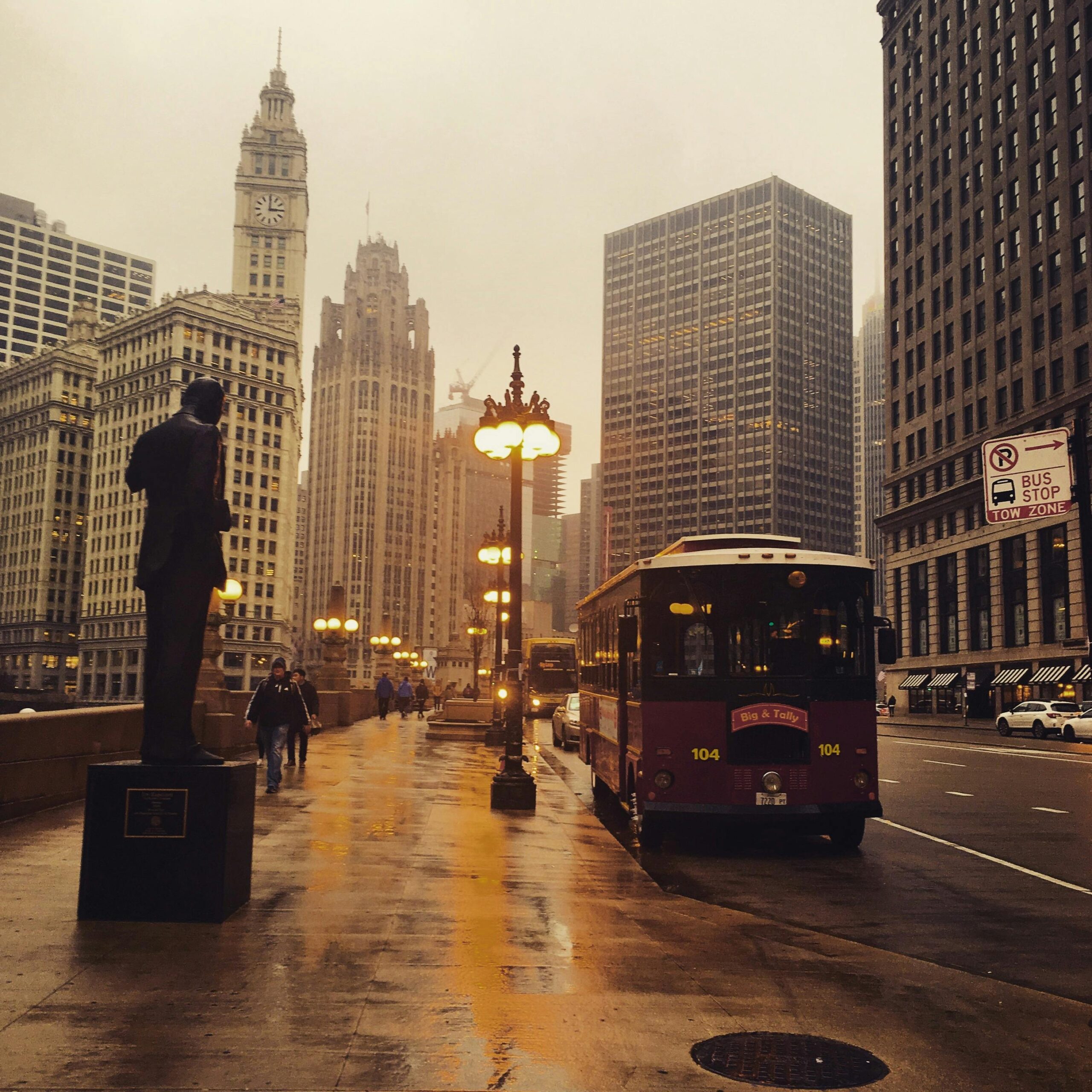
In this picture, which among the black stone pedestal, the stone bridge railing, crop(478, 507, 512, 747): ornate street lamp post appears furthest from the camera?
crop(478, 507, 512, 747): ornate street lamp post

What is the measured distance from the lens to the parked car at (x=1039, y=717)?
47.5 metres

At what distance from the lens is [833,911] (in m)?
9.69

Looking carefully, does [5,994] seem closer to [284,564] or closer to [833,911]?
[833,911]

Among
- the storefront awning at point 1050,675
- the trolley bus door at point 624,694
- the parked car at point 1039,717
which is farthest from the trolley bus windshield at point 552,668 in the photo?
the trolley bus door at point 624,694

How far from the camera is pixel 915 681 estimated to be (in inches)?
3282

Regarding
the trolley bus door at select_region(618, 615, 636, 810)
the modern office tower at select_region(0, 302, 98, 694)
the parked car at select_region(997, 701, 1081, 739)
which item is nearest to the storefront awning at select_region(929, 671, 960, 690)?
the parked car at select_region(997, 701, 1081, 739)

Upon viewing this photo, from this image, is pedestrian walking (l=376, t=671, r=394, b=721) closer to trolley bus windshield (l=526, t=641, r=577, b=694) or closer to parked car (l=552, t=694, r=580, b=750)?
trolley bus windshield (l=526, t=641, r=577, b=694)

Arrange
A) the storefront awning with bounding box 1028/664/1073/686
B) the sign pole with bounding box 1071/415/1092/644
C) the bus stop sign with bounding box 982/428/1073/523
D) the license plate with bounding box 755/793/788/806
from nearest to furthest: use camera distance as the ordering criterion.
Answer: the license plate with bounding box 755/793/788/806
the sign pole with bounding box 1071/415/1092/644
the bus stop sign with bounding box 982/428/1073/523
the storefront awning with bounding box 1028/664/1073/686

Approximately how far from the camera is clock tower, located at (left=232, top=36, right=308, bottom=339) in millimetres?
166750

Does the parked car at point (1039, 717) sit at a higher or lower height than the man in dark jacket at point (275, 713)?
lower

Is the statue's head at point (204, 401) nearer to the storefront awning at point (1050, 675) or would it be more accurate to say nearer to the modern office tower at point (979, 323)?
the modern office tower at point (979, 323)

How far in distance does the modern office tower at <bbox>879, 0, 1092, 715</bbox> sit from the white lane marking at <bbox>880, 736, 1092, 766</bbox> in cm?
2309

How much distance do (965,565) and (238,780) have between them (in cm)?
7499

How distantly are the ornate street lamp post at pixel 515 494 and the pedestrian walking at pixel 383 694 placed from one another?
29.8m
